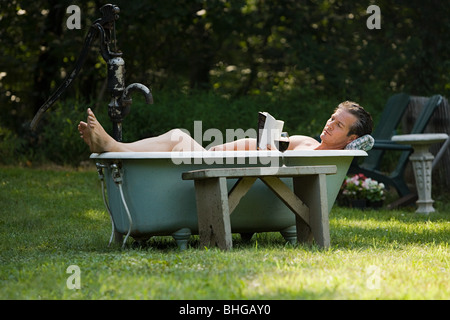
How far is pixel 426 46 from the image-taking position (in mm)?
8266

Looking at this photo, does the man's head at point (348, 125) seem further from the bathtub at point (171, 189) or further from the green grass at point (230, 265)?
the green grass at point (230, 265)

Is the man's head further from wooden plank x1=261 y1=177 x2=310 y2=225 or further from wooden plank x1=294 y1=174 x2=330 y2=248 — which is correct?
wooden plank x1=261 y1=177 x2=310 y2=225

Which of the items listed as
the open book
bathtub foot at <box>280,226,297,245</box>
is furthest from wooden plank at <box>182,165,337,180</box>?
bathtub foot at <box>280,226,297,245</box>

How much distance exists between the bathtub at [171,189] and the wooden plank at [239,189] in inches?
5.2

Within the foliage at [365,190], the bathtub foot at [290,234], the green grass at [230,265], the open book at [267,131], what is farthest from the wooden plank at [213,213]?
the foliage at [365,190]

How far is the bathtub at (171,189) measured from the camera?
3.45 meters

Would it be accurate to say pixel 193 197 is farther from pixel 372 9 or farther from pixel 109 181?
pixel 372 9

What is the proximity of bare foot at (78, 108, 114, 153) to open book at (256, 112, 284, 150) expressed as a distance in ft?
2.53

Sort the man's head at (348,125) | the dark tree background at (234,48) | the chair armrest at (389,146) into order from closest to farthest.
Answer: the man's head at (348,125) < the chair armrest at (389,146) < the dark tree background at (234,48)

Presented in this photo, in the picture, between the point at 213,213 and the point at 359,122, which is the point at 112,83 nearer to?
the point at 213,213

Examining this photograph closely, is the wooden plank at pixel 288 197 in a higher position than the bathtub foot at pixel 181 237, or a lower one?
higher

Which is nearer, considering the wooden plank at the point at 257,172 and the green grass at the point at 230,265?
the green grass at the point at 230,265

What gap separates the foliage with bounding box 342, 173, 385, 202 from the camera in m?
5.80

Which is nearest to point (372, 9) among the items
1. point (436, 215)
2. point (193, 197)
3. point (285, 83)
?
point (285, 83)
